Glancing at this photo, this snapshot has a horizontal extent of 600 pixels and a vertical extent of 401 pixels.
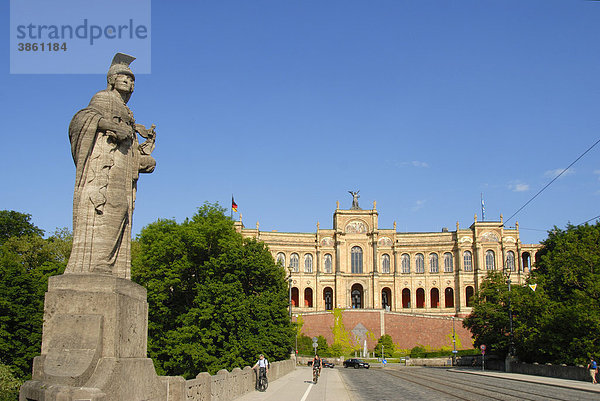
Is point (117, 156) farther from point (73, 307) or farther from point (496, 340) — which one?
point (496, 340)

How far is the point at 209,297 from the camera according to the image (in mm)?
33094

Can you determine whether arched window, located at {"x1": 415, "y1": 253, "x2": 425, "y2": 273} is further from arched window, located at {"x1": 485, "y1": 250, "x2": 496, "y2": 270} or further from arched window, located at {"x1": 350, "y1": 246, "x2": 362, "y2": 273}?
arched window, located at {"x1": 485, "y1": 250, "x2": 496, "y2": 270}

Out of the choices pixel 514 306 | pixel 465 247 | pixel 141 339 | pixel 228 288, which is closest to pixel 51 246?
pixel 228 288

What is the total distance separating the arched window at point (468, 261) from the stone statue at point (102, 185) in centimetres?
8272

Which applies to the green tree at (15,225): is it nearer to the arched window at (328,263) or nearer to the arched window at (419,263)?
the arched window at (328,263)


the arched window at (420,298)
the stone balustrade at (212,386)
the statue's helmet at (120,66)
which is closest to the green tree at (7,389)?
the stone balustrade at (212,386)

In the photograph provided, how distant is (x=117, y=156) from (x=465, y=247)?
8268cm

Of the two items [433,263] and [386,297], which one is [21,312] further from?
[386,297]

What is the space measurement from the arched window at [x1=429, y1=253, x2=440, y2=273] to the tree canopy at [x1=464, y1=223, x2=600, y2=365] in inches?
1395

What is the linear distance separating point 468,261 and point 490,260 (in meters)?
3.27

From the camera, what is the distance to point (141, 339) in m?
7.22

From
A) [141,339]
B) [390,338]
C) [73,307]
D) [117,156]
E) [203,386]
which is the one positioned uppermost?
[117,156]

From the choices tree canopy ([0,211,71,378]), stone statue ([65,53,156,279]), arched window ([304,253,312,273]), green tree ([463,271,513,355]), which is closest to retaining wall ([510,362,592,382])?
green tree ([463,271,513,355])

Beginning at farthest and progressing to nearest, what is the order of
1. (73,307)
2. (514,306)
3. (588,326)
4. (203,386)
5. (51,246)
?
1. (51,246)
2. (514,306)
3. (588,326)
4. (203,386)
5. (73,307)
